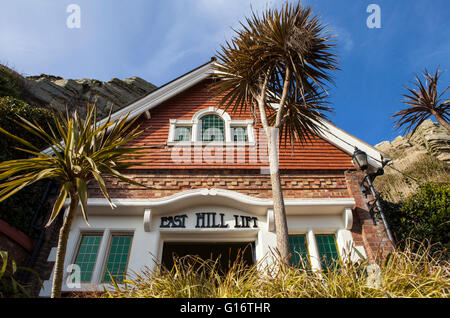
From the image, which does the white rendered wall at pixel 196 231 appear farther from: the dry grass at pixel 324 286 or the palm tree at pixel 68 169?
the dry grass at pixel 324 286

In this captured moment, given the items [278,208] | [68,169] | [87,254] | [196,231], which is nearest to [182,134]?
[196,231]

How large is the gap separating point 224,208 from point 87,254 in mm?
3247

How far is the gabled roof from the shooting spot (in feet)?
25.2

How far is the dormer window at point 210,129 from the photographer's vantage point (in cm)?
873

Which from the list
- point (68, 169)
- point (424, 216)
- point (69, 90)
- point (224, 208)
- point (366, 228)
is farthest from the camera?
point (69, 90)

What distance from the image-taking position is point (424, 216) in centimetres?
785

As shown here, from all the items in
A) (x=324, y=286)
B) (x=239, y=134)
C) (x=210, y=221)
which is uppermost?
(x=239, y=134)

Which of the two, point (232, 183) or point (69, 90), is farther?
point (69, 90)

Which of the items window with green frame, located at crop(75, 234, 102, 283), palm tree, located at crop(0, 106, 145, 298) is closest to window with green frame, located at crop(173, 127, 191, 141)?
window with green frame, located at crop(75, 234, 102, 283)

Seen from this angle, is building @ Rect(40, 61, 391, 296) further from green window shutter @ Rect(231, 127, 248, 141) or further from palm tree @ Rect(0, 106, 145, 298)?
palm tree @ Rect(0, 106, 145, 298)

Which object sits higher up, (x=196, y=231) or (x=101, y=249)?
(x=196, y=231)

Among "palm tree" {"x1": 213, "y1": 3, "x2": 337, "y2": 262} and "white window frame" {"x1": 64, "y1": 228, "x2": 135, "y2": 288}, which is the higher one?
"palm tree" {"x1": 213, "y1": 3, "x2": 337, "y2": 262}

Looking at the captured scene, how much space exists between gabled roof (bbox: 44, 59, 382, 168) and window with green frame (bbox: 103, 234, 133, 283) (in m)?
2.92

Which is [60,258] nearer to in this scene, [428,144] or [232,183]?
[232,183]
